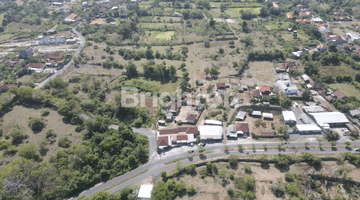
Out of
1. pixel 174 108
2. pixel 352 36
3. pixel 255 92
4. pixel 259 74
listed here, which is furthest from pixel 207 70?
pixel 352 36

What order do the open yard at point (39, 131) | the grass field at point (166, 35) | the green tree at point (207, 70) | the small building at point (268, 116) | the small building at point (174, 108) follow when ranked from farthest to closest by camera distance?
the grass field at point (166, 35) → the green tree at point (207, 70) → the small building at point (174, 108) → the small building at point (268, 116) → the open yard at point (39, 131)

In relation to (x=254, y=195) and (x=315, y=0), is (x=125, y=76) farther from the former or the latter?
(x=315, y=0)

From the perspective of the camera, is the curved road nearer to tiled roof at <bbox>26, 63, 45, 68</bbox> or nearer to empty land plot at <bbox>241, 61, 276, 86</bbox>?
empty land plot at <bbox>241, 61, 276, 86</bbox>

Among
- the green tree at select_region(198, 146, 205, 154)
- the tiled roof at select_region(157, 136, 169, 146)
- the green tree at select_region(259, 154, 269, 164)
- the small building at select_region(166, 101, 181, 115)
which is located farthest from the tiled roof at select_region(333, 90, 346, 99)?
the tiled roof at select_region(157, 136, 169, 146)

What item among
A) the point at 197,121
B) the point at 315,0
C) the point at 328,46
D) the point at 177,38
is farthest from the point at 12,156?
the point at 315,0

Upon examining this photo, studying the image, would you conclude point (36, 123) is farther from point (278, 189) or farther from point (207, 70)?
point (278, 189)

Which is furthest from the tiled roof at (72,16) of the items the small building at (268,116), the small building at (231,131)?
the small building at (268,116)

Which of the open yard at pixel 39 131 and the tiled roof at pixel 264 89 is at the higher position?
the tiled roof at pixel 264 89

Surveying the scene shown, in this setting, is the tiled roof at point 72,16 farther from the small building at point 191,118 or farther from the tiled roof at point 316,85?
the tiled roof at point 316,85
